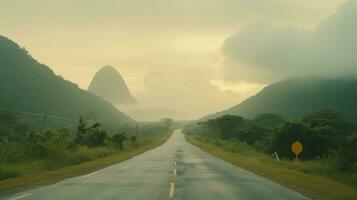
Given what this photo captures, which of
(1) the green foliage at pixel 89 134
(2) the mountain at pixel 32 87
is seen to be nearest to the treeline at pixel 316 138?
(1) the green foliage at pixel 89 134

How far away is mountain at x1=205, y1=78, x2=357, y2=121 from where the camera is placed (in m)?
144

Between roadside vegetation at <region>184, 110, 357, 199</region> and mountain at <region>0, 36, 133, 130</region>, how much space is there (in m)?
34.6

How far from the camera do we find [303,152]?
66688 mm

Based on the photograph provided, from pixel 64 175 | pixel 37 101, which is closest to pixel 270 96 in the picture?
pixel 37 101

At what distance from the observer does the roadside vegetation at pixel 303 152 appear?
26531mm

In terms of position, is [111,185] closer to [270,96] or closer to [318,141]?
[318,141]

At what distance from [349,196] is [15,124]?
4897 cm

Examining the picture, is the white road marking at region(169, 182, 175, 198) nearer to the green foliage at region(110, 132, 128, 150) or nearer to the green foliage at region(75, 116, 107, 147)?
the green foliage at region(75, 116, 107, 147)

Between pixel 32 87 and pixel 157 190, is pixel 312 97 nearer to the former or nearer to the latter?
pixel 32 87

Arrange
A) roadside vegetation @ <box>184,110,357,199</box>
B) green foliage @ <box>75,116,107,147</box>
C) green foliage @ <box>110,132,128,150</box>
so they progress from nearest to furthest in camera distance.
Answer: roadside vegetation @ <box>184,110,357,199</box> → green foliage @ <box>75,116,107,147</box> → green foliage @ <box>110,132,128,150</box>

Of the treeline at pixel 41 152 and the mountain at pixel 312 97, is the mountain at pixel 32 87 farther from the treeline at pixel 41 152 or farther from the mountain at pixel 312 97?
the mountain at pixel 312 97

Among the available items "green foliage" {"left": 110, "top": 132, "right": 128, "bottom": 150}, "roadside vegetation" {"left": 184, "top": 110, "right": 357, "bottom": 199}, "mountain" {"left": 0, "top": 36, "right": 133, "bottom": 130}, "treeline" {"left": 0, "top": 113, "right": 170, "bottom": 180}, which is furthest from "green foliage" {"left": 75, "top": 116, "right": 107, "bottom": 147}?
"mountain" {"left": 0, "top": 36, "right": 133, "bottom": 130}

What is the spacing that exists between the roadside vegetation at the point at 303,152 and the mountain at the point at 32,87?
34597mm

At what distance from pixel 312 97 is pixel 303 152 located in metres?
98.5
